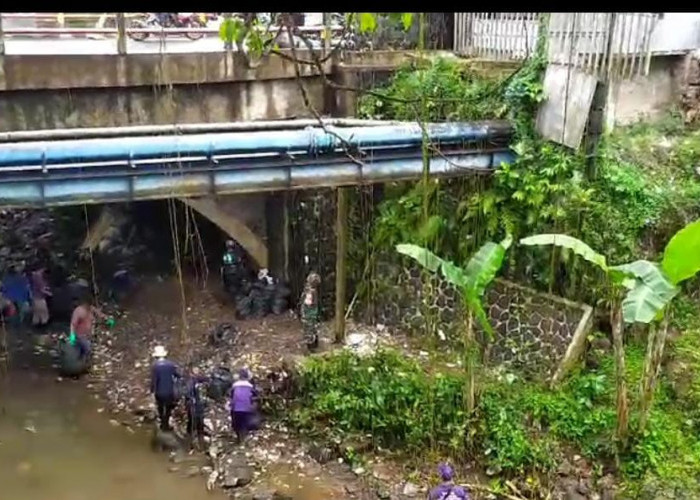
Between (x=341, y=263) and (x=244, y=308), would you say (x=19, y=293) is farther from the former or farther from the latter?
(x=341, y=263)

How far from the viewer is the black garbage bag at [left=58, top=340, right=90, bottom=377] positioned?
36.8 ft

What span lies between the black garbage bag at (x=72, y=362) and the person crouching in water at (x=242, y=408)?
113 inches

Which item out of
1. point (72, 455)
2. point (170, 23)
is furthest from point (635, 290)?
point (170, 23)

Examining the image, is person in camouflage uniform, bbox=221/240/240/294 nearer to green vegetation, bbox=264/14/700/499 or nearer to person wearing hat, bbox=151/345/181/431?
green vegetation, bbox=264/14/700/499

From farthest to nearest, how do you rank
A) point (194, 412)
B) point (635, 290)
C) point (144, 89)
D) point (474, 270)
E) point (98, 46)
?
point (98, 46) → point (144, 89) → point (194, 412) → point (474, 270) → point (635, 290)

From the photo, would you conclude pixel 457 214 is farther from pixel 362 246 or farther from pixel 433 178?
pixel 362 246

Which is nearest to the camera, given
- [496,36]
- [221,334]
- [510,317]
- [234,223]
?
[510,317]

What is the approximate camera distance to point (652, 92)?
435 inches

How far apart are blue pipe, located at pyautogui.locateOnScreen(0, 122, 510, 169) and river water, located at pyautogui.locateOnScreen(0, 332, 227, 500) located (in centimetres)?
350

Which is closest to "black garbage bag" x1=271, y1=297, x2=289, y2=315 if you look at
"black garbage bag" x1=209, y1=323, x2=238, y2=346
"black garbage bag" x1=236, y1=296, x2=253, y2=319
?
"black garbage bag" x1=236, y1=296, x2=253, y2=319

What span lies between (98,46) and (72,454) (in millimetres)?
5162

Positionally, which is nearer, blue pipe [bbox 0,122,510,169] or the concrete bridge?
blue pipe [bbox 0,122,510,169]

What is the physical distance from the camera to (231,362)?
1137 centimetres

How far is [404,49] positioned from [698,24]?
420 centimetres
